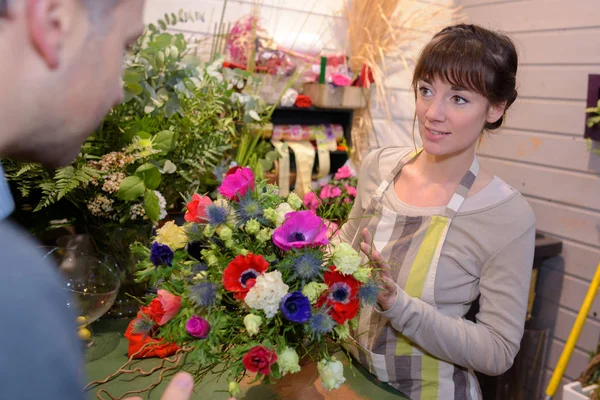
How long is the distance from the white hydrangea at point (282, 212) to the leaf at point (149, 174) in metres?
0.50

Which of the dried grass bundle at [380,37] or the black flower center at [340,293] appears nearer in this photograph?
the black flower center at [340,293]

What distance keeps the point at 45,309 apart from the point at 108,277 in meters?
1.00

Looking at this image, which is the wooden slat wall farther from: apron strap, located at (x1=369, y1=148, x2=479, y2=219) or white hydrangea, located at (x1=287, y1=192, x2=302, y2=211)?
white hydrangea, located at (x1=287, y1=192, x2=302, y2=211)

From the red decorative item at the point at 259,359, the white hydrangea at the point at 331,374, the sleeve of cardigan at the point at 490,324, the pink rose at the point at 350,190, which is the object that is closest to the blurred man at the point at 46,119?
the red decorative item at the point at 259,359

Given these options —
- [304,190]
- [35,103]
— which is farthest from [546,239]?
[35,103]

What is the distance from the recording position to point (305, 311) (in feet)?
2.83

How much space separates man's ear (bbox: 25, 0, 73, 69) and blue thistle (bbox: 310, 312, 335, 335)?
553 millimetres

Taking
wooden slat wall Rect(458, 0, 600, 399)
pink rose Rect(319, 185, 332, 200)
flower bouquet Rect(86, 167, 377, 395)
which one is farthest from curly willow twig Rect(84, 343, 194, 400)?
wooden slat wall Rect(458, 0, 600, 399)

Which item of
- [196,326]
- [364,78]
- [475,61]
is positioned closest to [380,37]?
[364,78]

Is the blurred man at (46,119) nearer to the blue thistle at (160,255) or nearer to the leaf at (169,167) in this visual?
the blue thistle at (160,255)

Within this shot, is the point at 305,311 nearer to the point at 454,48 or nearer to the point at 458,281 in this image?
the point at 458,281

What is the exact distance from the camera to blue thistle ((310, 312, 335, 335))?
88cm

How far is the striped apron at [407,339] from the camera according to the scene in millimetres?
1252

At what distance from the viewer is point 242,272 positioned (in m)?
0.90
